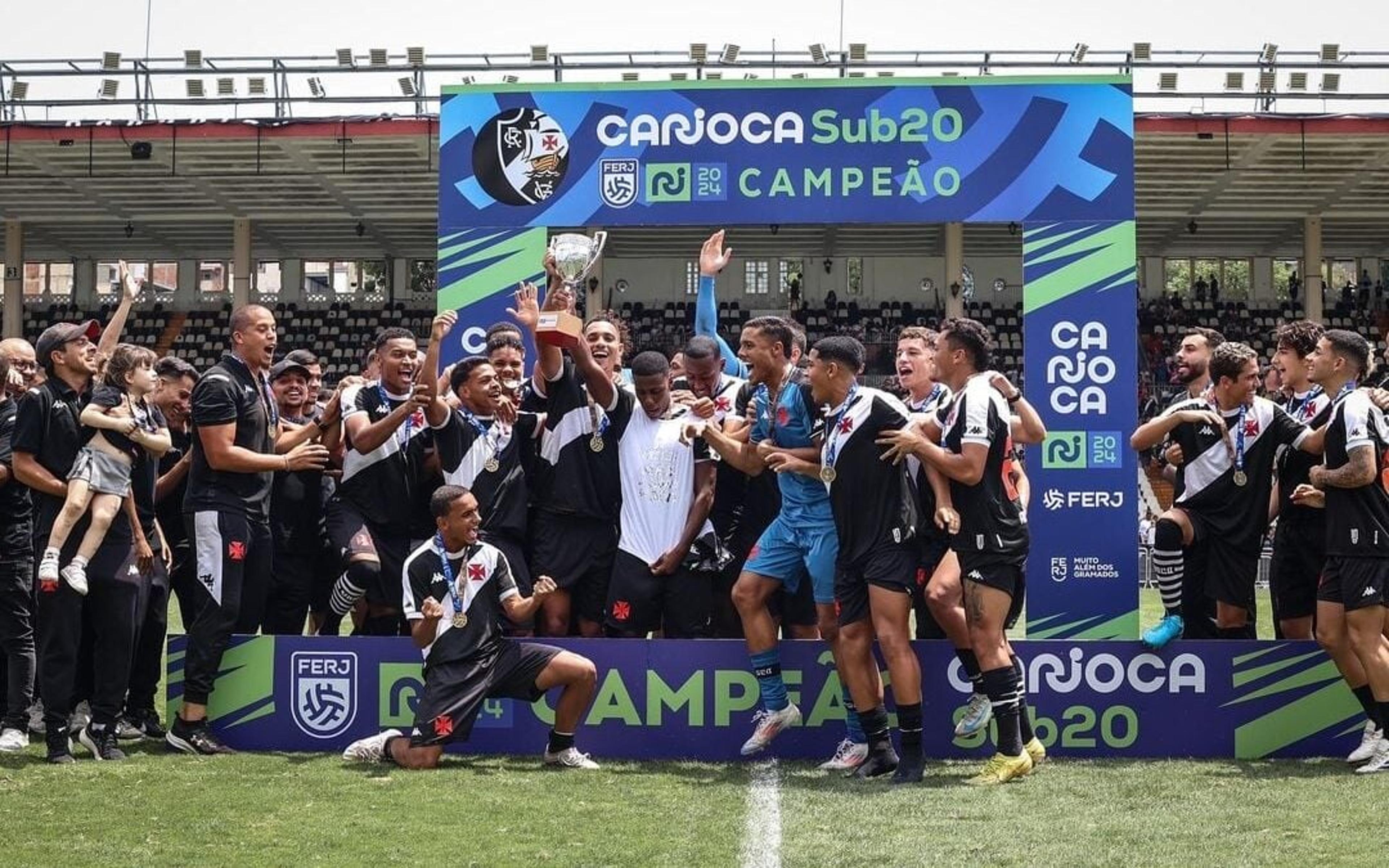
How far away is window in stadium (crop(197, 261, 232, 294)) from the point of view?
42.3 metres

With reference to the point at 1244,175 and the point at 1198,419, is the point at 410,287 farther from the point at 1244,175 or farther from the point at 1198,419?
the point at 1198,419

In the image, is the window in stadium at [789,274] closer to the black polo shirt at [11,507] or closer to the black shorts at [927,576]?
the black shorts at [927,576]

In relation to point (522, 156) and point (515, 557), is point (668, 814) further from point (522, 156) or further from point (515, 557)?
point (522, 156)

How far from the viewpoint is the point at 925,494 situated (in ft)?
26.7

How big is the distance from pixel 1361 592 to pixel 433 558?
4.64 metres

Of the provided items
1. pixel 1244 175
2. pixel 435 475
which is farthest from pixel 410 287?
pixel 435 475

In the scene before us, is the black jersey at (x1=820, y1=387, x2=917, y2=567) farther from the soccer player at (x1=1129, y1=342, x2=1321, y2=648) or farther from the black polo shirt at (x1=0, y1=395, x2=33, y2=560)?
the black polo shirt at (x1=0, y1=395, x2=33, y2=560)

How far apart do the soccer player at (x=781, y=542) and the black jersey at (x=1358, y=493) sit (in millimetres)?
2553

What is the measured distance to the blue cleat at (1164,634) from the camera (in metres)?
8.35

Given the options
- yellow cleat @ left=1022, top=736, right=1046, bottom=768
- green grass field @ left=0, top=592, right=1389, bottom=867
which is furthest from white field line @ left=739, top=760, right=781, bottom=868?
yellow cleat @ left=1022, top=736, right=1046, bottom=768

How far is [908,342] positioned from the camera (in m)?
8.66

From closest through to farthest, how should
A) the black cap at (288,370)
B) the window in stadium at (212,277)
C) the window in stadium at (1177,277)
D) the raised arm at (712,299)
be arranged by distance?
1. the raised arm at (712,299)
2. the black cap at (288,370)
3. the window in stadium at (1177,277)
4. the window in stadium at (212,277)

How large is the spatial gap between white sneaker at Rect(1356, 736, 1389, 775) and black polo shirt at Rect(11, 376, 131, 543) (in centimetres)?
634

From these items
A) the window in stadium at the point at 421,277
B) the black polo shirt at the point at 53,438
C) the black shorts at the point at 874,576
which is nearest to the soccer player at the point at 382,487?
the black polo shirt at the point at 53,438
